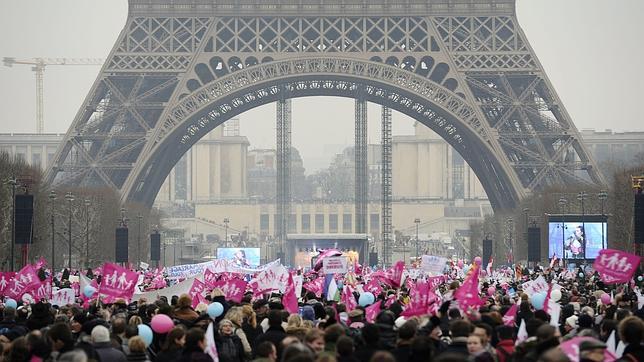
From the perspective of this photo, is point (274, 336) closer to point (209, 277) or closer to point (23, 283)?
point (23, 283)

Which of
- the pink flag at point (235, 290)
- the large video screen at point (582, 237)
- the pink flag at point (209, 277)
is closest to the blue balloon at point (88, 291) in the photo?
the pink flag at point (235, 290)

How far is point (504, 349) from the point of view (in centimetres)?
1605

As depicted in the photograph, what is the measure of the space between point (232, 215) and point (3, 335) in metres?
168

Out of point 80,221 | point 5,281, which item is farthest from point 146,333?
point 80,221

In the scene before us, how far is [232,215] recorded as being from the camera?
606 ft

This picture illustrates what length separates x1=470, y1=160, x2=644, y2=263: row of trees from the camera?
6594cm

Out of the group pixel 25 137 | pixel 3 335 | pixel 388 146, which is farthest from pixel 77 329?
pixel 25 137

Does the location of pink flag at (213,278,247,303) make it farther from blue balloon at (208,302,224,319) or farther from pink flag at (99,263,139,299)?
blue balloon at (208,302,224,319)

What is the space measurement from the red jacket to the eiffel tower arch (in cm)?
6272

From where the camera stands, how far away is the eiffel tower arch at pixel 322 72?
79.4m

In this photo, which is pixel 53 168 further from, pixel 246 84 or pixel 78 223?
pixel 246 84

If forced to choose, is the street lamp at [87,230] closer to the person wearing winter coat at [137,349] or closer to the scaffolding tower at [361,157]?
the scaffolding tower at [361,157]

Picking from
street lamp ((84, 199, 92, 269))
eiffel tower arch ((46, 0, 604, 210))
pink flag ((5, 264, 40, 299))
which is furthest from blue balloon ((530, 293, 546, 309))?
eiffel tower arch ((46, 0, 604, 210))

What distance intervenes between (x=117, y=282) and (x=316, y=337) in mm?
8921
